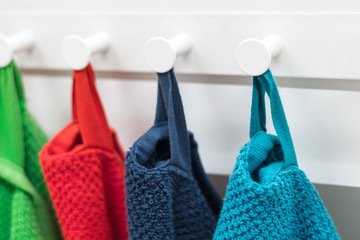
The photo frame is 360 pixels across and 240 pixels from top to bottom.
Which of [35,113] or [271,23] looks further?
[35,113]

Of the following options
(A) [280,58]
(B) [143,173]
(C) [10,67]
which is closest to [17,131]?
(C) [10,67]

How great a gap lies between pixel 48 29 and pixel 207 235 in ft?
0.98

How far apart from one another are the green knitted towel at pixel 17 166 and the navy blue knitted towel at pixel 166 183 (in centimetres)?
13

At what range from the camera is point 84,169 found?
433mm

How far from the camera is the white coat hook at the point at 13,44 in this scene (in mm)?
442

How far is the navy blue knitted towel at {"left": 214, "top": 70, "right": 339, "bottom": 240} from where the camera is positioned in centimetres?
34

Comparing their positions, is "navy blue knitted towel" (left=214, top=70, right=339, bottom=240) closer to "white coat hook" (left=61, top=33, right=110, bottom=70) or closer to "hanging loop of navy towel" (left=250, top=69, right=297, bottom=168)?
"hanging loop of navy towel" (left=250, top=69, right=297, bottom=168)

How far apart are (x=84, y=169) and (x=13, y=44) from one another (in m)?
0.17

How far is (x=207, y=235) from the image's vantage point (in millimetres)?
433

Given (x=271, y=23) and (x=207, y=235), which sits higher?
(x=271, y=23)

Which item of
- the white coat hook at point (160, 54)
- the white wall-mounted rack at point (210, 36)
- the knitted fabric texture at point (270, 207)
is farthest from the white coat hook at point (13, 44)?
the knitted fabric texture at point (270, 207)

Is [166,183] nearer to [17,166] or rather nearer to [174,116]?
[174,116]

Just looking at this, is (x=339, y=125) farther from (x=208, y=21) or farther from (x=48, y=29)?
(x=48, y=29)

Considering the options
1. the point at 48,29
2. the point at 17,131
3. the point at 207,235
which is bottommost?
the point at 207,235
